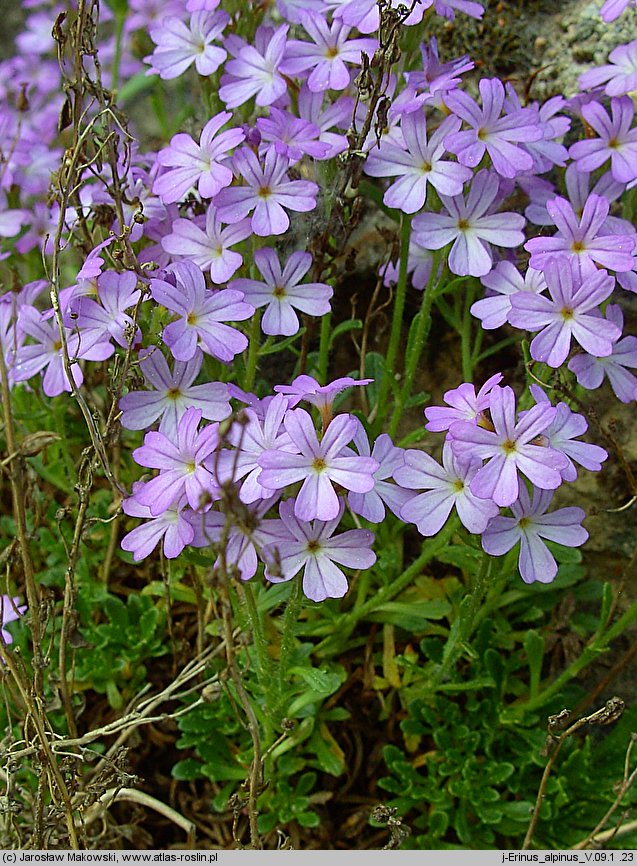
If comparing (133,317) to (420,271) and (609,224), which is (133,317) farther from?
(609,224)

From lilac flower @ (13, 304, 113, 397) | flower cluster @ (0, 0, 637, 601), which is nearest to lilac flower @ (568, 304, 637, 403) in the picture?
flower cluster @ (0, 0, 637, 601)

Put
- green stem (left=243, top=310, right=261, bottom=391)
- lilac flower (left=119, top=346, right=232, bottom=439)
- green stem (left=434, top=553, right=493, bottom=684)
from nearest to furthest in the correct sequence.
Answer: lilac flower (left=119, top=346, right=232, bottom=439), green stem (left=434, top=553, right=493, bottom=684), green stem (left=243, top=310, right=261, bottom=391)

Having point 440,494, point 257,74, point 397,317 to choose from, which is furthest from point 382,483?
point 257,74

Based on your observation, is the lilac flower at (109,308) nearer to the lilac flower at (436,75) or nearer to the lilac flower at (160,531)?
the lilac flower at (160,531)

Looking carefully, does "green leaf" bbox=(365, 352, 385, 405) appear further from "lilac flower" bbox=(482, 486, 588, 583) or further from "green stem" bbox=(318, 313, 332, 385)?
"lilac flower" bbox=(482, 486, 588, 583)

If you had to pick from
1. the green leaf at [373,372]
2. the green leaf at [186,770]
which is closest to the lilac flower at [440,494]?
the green leaf at [373,372]
